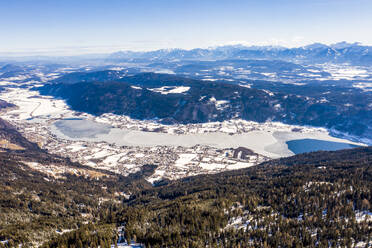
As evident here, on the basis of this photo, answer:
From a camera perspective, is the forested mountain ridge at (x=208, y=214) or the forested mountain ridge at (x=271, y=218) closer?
the forested mountain ridge at (x=271, y=218)

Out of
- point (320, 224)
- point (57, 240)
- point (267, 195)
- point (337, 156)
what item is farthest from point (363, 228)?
point (337, 156)

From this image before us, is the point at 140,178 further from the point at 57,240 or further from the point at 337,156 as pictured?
the point at 337,156

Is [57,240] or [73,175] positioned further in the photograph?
[73,175]

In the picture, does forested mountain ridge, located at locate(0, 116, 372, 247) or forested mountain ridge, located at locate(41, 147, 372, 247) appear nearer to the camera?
forested mountain ridge, located at locate(41, 147, 372, 247)

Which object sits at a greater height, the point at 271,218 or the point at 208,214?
the point at 271,218

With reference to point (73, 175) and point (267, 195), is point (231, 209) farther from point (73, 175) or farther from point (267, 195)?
point (73, 175)

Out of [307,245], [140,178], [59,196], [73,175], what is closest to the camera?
[307,245]

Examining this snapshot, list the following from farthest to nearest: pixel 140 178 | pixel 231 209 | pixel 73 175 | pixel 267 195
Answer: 1. pixel 140 178
2. pixel 73 175
3. pixel 267 195
4. pixel 231 209

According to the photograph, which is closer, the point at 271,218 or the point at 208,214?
the point at 271,218

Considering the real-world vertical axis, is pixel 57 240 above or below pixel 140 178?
above

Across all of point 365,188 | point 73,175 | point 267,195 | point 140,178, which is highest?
point 365,188
